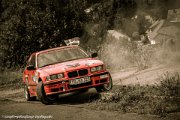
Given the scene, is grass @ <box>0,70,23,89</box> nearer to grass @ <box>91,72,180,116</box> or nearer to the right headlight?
the right headlight

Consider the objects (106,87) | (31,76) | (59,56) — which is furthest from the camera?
(31,76)

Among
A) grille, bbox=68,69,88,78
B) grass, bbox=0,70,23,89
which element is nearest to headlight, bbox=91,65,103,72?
grille, bbox=68,69,88,78

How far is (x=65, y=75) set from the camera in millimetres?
11141

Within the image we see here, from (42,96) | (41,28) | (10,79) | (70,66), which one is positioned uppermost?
(41,28)

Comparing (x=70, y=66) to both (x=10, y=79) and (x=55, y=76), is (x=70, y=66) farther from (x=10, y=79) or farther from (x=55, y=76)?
(x=10, y=79)

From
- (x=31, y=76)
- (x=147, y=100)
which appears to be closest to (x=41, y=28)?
(x=31, y=76)

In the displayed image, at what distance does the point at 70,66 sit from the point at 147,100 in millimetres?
2856

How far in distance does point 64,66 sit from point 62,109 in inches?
72.9

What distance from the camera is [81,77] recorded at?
36.9 feet

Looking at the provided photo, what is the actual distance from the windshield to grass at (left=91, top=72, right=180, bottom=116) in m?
2.27

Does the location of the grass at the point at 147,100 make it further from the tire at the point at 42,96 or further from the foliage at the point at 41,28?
the foliage at the point at 41,28

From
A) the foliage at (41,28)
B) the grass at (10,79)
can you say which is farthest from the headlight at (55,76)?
the foliage at (41,28)

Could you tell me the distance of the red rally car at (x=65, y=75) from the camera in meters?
11.1

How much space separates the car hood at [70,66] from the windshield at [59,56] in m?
0.50
